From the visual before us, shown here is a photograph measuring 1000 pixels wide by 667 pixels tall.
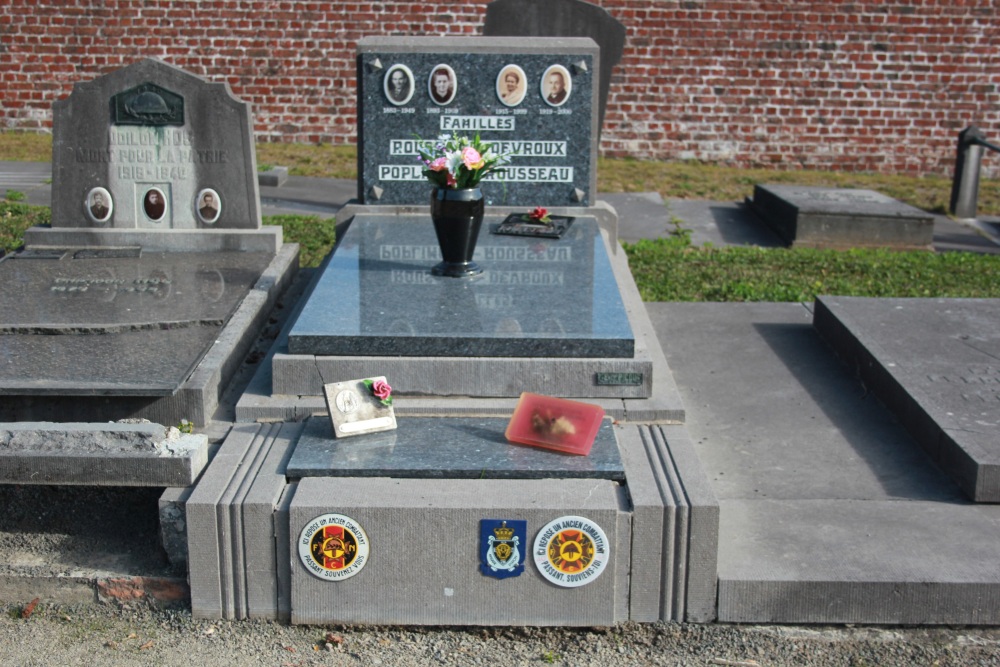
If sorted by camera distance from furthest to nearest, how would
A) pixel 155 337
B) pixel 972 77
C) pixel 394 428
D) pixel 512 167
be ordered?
pixel 972 77 < pixel 512 167 < pixel 155 337 < pixel 394 428

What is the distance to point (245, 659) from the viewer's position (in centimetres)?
324

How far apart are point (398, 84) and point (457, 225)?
6.08 feet

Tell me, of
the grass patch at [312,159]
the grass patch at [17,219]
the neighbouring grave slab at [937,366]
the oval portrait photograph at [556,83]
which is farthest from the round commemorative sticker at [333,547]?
the grass patch at [312,159]

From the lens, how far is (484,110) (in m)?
6.54

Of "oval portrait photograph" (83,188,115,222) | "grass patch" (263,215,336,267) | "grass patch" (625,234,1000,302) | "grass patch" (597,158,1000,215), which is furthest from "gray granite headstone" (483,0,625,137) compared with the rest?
"oval portrait photograph" (83,188,115,222)

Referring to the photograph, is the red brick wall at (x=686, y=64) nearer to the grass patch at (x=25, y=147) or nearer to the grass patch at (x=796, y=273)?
the grass patch at (x=25, y=147)

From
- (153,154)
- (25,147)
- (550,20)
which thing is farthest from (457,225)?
(25,147)

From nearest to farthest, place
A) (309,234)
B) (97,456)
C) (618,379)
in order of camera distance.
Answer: (97,456), (618,379), (309,234)

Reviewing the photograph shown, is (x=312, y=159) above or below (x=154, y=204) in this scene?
below

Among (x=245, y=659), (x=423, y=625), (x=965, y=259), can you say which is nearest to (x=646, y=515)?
(x=423, y=625)

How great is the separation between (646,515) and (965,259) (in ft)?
19.6

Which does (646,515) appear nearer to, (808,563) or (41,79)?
(808,563)

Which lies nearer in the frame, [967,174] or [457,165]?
[457,165]

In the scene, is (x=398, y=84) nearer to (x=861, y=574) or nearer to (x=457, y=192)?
(x=457, y=192)
